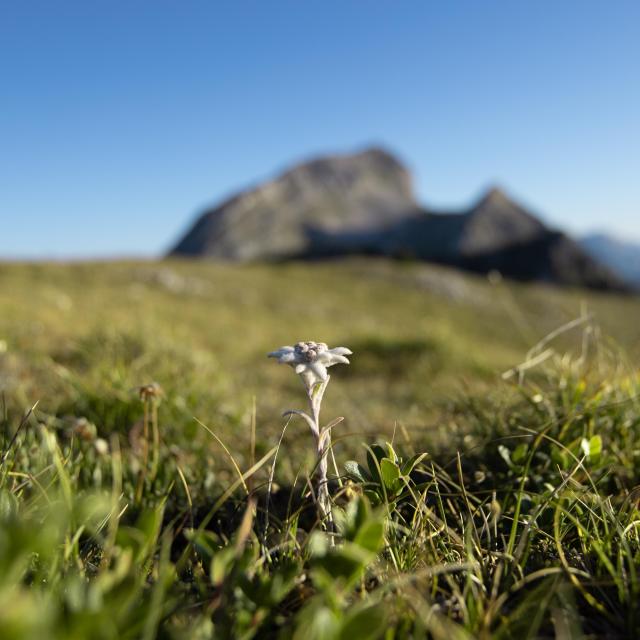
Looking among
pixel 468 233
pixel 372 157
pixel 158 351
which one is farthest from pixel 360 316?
pixel 372 157

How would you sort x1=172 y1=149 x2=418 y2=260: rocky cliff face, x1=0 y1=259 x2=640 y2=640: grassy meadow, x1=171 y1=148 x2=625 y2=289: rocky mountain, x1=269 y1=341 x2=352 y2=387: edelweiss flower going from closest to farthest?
x1=0 y1=259 x2=640 y2=640: grassy meadow → x1=269 y1=341 x2=352 y2=387: edelweiss flower → x1=171 y1=148 x2=625 y2=289: rocky mountain → x1=172 y1=149 x2=418 y2=260: rocky cliff face

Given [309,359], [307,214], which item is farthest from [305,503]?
[307,214]

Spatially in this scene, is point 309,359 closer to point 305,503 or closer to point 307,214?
point 305,503

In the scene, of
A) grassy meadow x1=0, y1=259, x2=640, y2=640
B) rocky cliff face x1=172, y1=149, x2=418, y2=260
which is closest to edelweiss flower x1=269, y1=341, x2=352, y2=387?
grassy meadow x1=0, y1=259, x2=640, y2=640

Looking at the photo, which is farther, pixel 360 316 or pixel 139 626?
pixel 360 316

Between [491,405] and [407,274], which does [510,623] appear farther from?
[407,274]

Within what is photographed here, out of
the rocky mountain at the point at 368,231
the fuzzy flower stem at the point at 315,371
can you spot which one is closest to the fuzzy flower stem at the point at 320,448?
the fuzzy flower stem at the point at 315,371

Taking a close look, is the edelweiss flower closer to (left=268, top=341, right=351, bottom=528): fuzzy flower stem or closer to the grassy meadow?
(left=268, top=341, right=351, bottom=528): fuzzy flower stem
